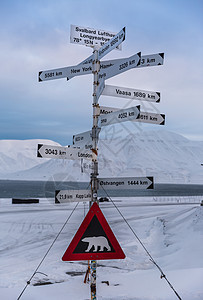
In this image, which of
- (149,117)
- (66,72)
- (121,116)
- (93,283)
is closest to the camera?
(93,283)

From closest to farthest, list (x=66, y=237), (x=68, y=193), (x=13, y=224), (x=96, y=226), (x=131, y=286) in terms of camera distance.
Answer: (x=96, y=226) < (x=68, y=193) < (x=131, y=286) < (x=66, y=237) < (x=13, y=224)

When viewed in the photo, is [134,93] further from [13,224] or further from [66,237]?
[13,224]

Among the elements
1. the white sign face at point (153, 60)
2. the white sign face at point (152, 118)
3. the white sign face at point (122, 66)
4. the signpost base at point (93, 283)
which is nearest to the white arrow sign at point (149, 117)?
the white sign face at point (152, 118)

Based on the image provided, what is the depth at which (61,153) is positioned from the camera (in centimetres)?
535

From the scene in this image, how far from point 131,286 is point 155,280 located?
2.07 ft

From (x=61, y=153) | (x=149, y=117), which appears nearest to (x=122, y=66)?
(x=149, y=117)

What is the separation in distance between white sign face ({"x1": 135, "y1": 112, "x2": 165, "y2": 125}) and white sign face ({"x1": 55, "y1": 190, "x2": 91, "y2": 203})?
178cm

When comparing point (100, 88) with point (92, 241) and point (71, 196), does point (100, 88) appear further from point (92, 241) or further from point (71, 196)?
point (92, 241)

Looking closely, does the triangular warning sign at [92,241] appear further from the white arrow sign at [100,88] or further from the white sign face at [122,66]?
the white sign face at [122,66]

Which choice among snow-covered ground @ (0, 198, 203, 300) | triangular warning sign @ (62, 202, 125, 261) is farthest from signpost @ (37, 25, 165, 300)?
snow-covered ground @ (0, 198, 203, 300)

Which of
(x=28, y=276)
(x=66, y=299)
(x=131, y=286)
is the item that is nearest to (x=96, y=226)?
(x=66, y=299)

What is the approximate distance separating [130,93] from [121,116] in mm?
941

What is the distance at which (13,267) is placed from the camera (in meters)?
8.97

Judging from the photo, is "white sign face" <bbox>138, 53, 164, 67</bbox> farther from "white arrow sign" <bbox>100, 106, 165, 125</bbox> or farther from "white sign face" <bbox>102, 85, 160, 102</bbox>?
"white arrow sign" <bbox>100, 106, 165, 125</bbox>
